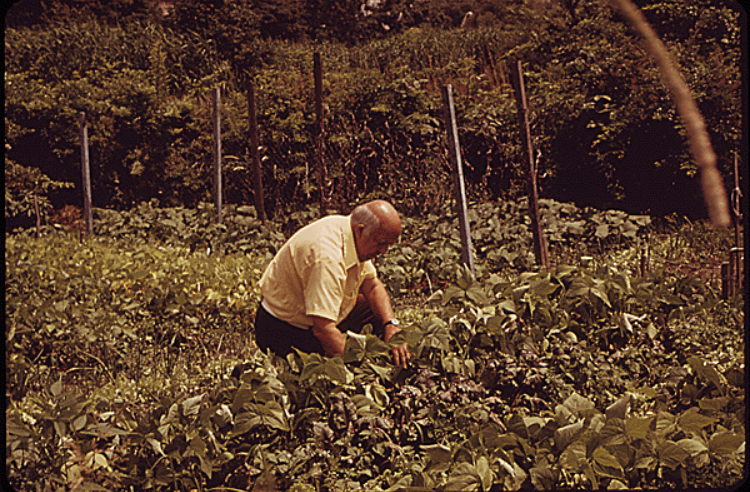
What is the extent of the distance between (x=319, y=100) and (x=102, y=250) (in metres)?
3.03

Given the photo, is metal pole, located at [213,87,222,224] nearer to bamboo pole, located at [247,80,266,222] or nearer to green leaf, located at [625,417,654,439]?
bamboo pole, located at [247,80,266,222]

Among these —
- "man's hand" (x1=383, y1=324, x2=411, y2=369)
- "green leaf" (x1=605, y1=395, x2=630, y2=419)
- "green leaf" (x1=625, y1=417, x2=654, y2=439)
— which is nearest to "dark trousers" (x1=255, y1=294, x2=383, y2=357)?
"man's hand" (x1=383, y1=324, x2=411, y2=369)

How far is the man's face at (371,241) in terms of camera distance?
329 cm

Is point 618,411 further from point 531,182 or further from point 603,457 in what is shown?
point 531,182

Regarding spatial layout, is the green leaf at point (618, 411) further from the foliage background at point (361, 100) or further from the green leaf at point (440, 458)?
the foliage background at point (361, 100)

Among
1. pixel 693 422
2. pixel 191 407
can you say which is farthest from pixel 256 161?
pixel 693 422

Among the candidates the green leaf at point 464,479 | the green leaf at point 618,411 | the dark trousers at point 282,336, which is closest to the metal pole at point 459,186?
the dark trousers at point 282,336

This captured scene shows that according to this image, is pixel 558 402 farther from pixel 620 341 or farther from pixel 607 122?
pixel 607 122

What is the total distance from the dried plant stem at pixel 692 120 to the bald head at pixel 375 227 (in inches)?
111

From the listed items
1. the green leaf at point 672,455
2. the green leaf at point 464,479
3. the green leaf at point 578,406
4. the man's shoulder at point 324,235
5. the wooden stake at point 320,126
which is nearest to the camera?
the green leaf at point 464,479

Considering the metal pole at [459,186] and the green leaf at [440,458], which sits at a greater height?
the metal pole at [459,186]

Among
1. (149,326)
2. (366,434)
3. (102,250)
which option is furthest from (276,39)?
(366,434)

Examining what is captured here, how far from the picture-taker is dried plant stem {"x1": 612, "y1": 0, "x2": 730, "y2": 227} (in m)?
0.36

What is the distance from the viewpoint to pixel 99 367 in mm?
4336
